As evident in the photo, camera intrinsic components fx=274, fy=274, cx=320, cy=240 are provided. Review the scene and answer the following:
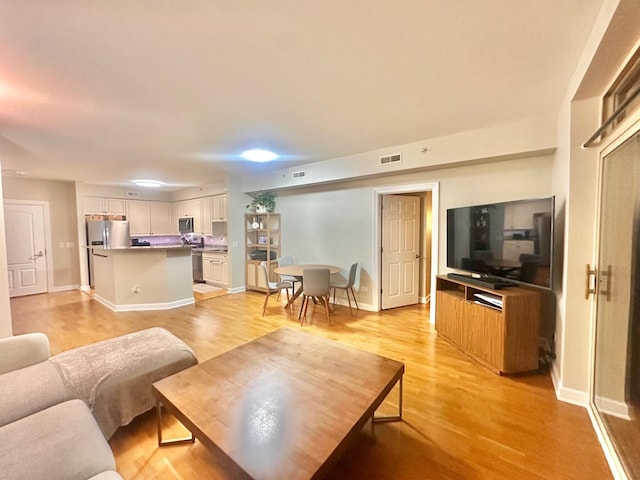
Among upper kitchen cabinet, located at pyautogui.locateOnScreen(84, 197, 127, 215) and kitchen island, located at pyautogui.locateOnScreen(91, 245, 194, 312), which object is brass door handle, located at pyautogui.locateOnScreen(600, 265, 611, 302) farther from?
upper kitchen cabinet, located at pyautogui.locateOnScreen(84, 197, 127, 215)

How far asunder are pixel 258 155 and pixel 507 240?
3316 millimetres

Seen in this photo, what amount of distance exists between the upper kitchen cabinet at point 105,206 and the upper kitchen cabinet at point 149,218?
202 mm

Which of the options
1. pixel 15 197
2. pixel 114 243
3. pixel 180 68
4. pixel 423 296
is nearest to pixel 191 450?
pixel 180 68

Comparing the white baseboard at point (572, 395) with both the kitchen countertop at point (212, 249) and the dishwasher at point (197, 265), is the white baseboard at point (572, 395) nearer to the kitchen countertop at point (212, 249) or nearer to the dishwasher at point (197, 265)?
the kitchen countertop at point (212, 249)

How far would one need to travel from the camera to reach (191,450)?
173 cm

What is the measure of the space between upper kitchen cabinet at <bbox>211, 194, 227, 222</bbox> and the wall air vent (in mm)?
4092

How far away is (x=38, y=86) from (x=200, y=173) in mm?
3386

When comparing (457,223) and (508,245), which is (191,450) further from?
(457,223)

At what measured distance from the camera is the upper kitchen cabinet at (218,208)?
260 inches

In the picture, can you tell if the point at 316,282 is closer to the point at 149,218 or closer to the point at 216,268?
the point at 216,268

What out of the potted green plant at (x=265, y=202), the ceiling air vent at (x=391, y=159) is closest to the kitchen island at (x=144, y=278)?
the potted green plant at (x=265, y=202)

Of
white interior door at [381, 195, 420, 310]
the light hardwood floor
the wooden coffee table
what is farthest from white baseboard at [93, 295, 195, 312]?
white interior door at [381, 195, 420, 310]

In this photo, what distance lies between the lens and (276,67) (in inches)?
75.5

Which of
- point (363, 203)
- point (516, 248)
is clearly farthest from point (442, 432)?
point (363, 203)
